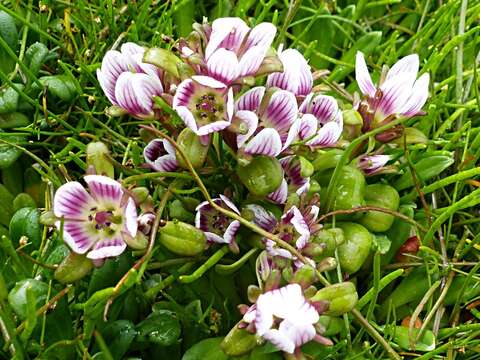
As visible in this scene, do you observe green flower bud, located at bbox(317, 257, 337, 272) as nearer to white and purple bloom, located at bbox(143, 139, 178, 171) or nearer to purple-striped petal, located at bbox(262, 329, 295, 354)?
purple-striped petal, located at bbox(262, 329, 295, 354)

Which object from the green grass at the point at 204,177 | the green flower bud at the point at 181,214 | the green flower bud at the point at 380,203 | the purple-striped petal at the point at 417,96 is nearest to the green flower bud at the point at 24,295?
the green grass at the point at 204,177

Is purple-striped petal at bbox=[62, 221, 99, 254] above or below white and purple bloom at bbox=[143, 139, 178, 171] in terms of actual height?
below

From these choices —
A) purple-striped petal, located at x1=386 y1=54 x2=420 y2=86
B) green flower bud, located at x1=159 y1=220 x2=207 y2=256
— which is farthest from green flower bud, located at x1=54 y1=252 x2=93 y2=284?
purple-striped petal, located at x1=386 y1=54 x2=420 y2=86

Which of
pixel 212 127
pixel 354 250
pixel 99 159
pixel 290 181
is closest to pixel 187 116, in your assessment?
pixel 212 127

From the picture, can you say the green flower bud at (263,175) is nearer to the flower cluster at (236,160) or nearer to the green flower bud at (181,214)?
the flower cluster at (236,160)

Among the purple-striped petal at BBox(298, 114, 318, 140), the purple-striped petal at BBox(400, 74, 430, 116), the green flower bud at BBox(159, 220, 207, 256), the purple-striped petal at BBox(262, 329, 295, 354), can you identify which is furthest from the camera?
the purple-striped petal at BBox(400, 74, 430, 116)

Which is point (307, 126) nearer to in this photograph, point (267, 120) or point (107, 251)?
point (267, 120)
